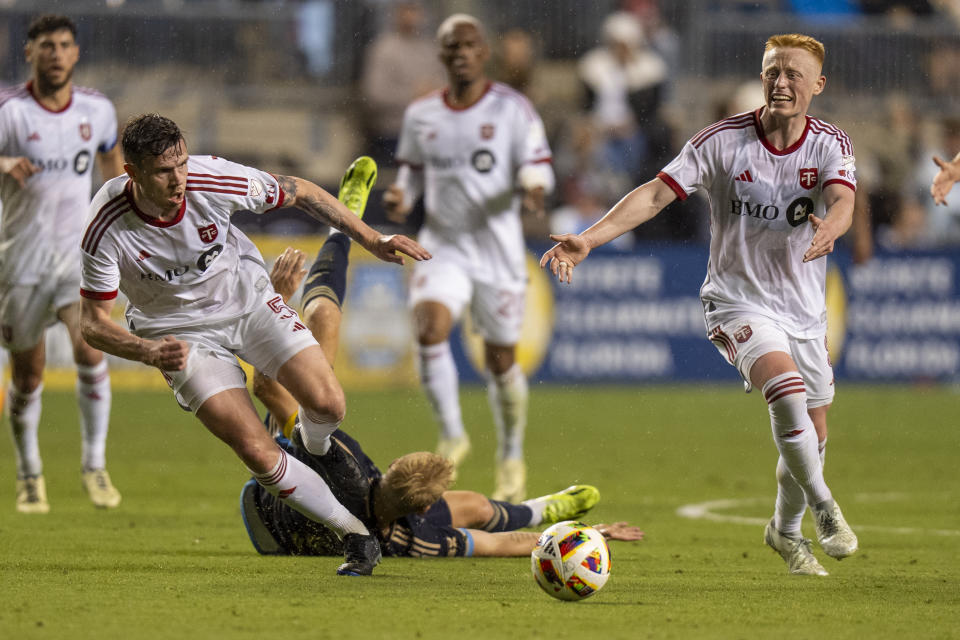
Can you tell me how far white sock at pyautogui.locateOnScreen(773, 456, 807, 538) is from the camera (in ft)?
23.9

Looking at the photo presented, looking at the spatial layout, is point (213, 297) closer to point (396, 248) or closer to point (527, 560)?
point (396, 248)

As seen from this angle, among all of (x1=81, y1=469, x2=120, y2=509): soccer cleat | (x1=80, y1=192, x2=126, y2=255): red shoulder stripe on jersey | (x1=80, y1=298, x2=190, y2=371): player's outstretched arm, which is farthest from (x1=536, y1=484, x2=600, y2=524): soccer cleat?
(x1=81, y1=469, x2=120, y2=509): soccer cleat

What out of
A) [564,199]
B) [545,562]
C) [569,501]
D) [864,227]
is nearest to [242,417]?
[545,562]

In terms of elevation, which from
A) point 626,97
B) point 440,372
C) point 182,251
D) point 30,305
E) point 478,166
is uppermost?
point 626,97

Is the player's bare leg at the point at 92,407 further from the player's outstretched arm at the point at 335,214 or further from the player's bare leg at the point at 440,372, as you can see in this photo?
the player's outstretched arm at the point at 335,214

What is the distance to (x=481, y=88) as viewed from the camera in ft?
35.3

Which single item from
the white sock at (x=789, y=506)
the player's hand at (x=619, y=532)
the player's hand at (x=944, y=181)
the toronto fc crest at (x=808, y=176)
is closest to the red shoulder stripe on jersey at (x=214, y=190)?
the player's hand at (x=619, y=532)

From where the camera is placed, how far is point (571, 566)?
622 cm

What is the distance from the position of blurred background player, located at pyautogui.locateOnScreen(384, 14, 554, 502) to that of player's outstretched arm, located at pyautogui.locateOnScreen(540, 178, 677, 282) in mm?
3191

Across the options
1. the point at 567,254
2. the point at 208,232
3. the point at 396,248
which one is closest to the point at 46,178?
the point at 208,232

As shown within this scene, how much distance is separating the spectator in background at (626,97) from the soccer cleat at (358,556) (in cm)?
1175

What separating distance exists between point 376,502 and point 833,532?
6.68 ft

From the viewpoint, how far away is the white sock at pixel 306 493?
6.74 meters

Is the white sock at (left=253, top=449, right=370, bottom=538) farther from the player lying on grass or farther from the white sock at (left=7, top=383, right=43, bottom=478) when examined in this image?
the white sock at (left=7, top=383, right=43, bottom=478)
